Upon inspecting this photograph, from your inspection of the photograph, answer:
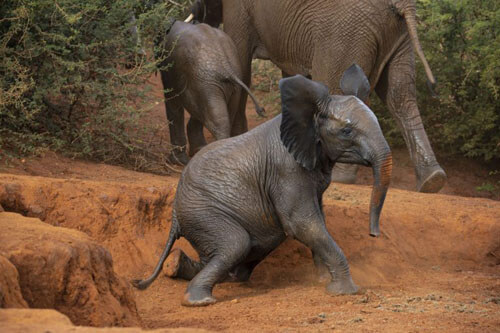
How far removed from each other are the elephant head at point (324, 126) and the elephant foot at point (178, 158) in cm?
417

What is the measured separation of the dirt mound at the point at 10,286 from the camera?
375cm

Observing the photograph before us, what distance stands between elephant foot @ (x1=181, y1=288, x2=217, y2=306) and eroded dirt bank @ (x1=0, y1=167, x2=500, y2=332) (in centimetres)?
8

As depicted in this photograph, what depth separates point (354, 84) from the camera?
20.3 feet

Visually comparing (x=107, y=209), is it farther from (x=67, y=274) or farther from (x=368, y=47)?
(x=368, y=47)

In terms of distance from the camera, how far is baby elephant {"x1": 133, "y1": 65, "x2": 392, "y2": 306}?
5.71 m

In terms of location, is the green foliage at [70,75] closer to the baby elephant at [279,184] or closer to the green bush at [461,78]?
the baby elephant at [279,184]

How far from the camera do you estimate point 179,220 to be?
6.20 meters

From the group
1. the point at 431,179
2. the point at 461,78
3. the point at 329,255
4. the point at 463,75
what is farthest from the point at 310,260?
the point at 461,78

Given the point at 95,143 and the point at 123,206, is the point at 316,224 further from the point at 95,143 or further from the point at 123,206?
the point at 95,143

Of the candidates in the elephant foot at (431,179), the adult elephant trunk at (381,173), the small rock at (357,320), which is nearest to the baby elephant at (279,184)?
the adult elephant trunk at (381,173)

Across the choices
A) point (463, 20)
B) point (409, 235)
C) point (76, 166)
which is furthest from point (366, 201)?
point (463, 20)

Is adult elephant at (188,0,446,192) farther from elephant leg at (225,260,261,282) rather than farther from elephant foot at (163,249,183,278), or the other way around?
elephant foot at (163,249,183,278)

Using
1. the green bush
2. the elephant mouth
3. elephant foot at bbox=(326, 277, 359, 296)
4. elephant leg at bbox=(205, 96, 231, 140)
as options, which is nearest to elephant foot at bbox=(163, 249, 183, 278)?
elephant foot at bbox=(326, 277, 359, 296)

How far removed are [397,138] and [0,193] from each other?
22.3 ft
